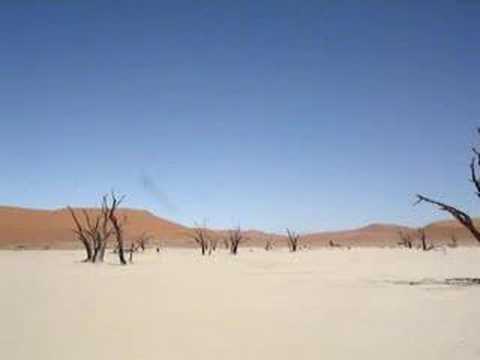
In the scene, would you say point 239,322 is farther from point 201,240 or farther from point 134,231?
point 134,231

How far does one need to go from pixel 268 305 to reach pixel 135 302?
2.85 metres

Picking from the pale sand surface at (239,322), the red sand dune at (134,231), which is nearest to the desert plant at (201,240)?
the red sand dune at (134,231)

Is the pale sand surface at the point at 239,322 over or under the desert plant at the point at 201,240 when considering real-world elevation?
under

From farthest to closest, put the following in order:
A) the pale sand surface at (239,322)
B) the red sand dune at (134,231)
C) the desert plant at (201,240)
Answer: the red sand dune at (134,231)
the desert plant at (201,240)
the pale sand surface at (239,322)

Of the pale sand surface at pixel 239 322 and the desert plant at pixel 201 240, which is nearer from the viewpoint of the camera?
the pale sand surface at pixel 239 322

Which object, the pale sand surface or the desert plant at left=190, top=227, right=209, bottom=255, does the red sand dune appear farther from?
the pale sand surface

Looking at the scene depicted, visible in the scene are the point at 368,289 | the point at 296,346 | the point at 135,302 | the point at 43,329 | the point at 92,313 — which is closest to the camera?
the point at 296,346

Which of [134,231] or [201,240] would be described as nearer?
[201,240]

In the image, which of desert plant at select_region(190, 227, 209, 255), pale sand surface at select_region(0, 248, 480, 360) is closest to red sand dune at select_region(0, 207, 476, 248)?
desert plant at select_region(190, 227, 209, 255)

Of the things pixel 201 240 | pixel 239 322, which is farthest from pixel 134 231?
pixel 239 322

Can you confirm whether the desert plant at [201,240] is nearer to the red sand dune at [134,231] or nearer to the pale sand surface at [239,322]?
the red sand dune at [134,231]

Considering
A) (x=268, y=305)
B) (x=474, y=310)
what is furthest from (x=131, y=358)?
(x=474, y=310)

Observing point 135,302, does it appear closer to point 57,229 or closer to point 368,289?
point 368,289

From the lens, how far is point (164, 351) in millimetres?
8344
